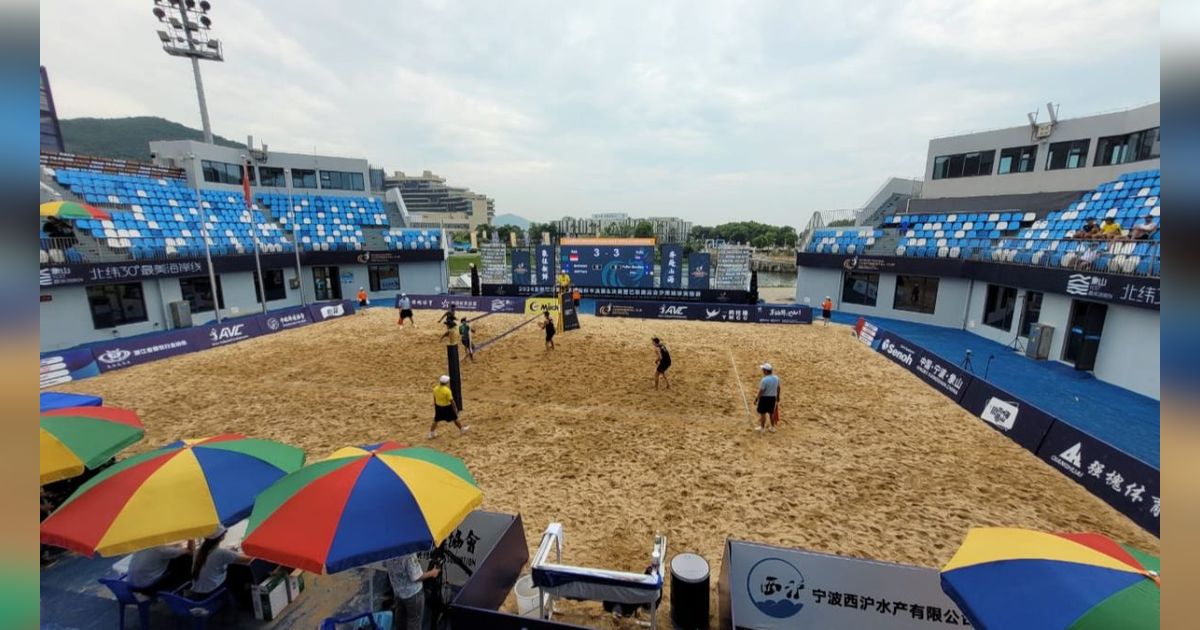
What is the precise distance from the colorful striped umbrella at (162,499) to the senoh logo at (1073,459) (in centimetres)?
1369

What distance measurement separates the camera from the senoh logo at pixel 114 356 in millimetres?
16375

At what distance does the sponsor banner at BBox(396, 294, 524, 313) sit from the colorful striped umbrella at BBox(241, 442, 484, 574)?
859 inches

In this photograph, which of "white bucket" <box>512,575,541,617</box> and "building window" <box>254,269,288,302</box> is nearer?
"white bucket" <box>512,575,541,617</box>

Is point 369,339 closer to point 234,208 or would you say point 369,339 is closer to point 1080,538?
point 234,208

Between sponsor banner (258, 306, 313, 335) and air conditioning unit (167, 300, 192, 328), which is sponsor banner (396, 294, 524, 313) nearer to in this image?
sponsor banner (258, 306, 313, 335)

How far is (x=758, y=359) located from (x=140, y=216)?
30.3 meters

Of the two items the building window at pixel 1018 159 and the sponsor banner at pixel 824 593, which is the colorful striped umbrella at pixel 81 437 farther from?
the building window at pixel 1018 159

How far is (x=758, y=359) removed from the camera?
60.3 ft

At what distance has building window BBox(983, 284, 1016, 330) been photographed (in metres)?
21.6

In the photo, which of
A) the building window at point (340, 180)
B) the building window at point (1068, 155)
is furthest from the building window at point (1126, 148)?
the building window at point (340, 180)

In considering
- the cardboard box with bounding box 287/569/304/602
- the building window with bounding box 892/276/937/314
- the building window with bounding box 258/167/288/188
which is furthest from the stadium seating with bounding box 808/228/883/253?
the building window with bounding box 258/167/288/188

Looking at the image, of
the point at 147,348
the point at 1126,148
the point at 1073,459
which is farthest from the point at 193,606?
the point at 1126,148
